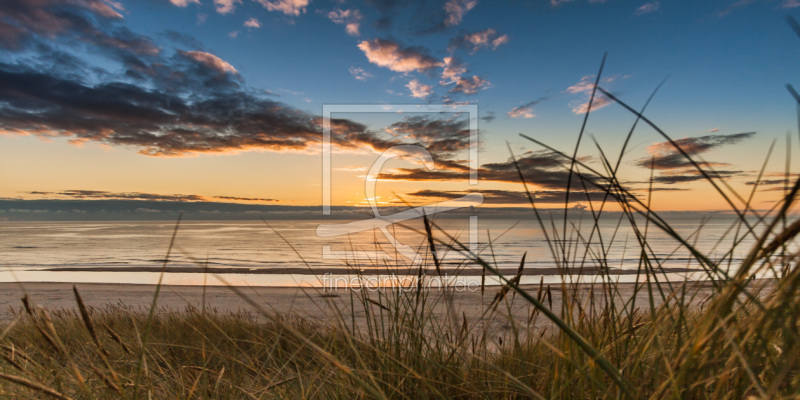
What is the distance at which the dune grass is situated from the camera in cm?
94

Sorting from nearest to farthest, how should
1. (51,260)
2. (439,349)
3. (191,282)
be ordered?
(439,349) → (191,282) → (51,260)

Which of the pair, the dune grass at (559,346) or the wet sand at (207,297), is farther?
the wet sand at (207,297)

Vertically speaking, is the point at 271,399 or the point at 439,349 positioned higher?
the point at 439,349

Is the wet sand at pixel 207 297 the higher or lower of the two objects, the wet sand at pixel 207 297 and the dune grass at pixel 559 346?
the lower

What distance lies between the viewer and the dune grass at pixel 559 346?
3.07ft

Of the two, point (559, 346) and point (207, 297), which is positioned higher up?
point (559, 346)

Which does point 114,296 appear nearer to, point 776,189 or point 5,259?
point 776,189

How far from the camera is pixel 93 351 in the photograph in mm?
3951

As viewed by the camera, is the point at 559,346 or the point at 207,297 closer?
the point at 559,346

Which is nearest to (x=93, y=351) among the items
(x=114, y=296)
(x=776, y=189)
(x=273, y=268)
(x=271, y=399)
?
(x=271, y=399)

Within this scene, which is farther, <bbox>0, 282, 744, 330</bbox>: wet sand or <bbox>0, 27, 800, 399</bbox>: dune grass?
<bbox>0, 282, 744, 330</bbox>: wet sand

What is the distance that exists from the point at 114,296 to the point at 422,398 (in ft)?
35.7

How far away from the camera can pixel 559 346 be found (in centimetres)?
182

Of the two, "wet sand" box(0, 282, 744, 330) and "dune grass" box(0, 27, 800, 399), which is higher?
"dune grass" box(0, 27, 800, 399)
